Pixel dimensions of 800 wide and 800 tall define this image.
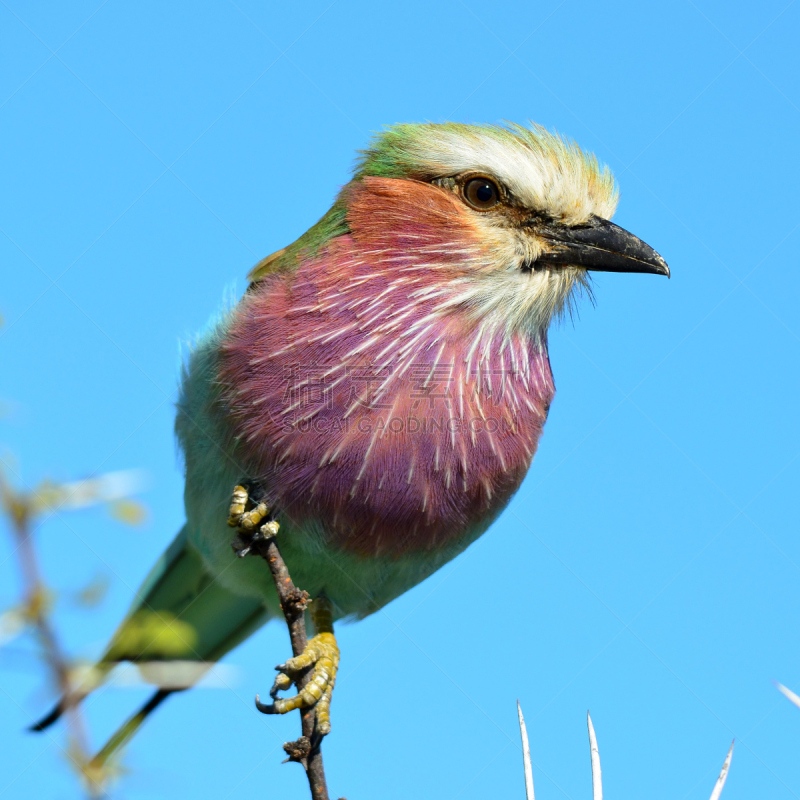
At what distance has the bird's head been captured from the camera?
3973 millimetres

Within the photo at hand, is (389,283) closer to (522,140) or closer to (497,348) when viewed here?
(497,348)

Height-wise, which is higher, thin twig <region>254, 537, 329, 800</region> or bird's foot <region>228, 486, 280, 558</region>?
bird's foot <region>228, 486, 280, 558</region>

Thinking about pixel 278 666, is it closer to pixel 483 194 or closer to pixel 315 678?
pixel 315 678

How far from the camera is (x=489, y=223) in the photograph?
4020mm

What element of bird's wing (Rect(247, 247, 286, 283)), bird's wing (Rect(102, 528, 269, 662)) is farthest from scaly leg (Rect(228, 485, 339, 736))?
bird's wing (Rect(102, 528, 269, 662))

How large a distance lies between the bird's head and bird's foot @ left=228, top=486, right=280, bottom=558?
116 centimetres

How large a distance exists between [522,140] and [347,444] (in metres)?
1.77

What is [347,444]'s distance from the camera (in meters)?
3.74

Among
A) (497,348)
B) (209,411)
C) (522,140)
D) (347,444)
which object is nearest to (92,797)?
(347,444)

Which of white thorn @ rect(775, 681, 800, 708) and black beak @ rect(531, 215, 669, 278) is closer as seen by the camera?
white thorn @ rect(775, 681, 800, 708)

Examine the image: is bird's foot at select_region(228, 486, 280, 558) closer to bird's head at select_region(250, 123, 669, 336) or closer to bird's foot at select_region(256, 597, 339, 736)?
bird's foot at select_region(256, 597, 339, 736)

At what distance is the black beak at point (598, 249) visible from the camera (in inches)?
161

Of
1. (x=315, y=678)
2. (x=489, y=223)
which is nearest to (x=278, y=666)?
(x=315, y=678)

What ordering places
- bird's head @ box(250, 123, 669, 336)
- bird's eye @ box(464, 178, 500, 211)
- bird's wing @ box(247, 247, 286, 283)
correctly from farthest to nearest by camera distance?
bird's wing @ box(247, 247, 286, 283), bird's eye @ box(464, 178, 500, 211), bird's head @ box(250, 123, 669, 336)
